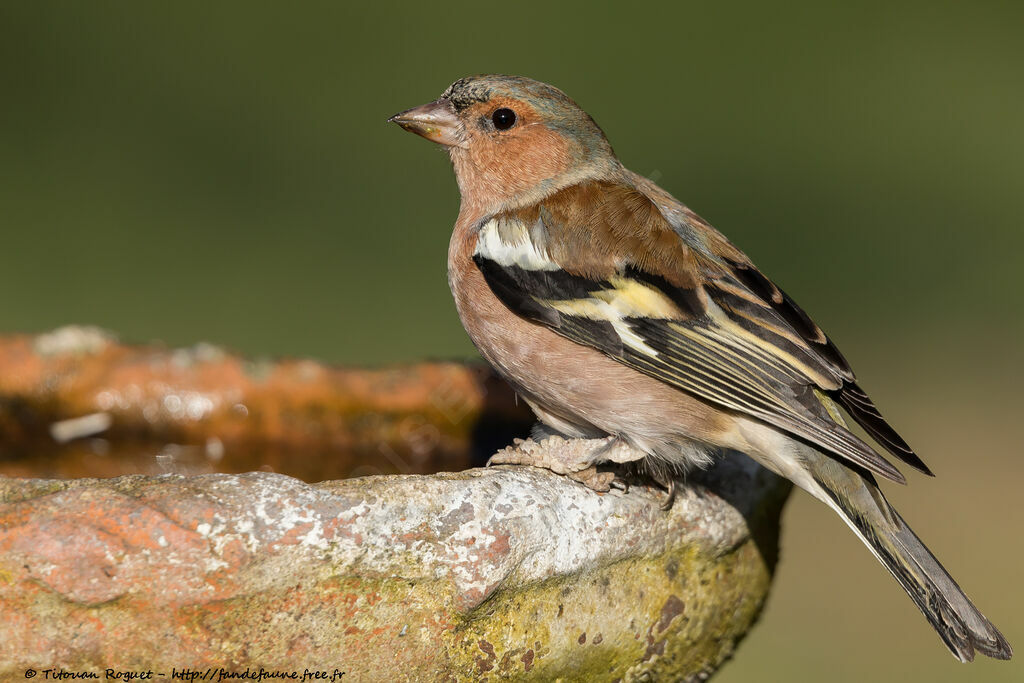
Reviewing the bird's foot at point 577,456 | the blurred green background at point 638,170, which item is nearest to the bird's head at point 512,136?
the bird's foot at point 577,456

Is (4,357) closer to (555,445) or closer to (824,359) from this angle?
(555,445)

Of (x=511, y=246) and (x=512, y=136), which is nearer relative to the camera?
(x=511, y=246)

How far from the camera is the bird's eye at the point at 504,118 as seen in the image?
12.8 ft

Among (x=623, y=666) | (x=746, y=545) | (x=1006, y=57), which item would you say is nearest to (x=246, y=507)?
(x=623, y=666)

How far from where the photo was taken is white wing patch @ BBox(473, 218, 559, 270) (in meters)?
3.38

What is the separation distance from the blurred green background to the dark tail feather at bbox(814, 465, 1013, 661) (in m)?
2.39

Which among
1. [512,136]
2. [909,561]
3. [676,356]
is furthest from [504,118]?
[909,561]

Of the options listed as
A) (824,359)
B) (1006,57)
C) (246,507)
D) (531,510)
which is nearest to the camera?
(246,507)

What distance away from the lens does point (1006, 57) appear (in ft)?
42.4

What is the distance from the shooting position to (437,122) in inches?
155

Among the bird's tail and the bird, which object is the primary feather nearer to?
the bird

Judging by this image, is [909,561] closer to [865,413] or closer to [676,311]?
[865,413]

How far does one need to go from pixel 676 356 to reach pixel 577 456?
404mm

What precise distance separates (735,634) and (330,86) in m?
9.37
